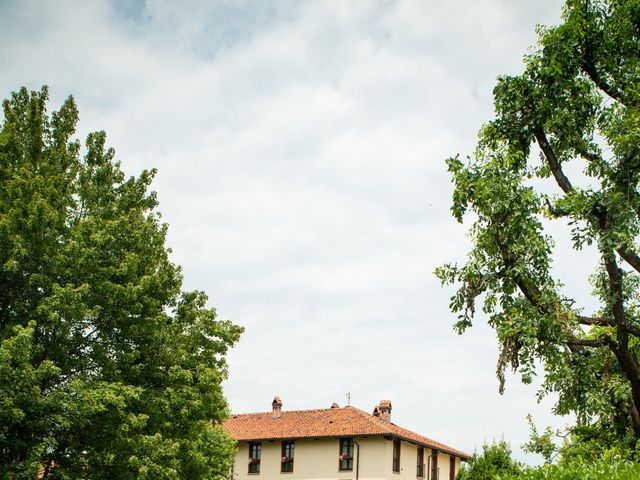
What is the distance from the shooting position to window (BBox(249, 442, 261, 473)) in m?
47.4

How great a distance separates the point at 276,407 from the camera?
50.4 m

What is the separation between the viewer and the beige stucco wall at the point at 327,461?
1726 inches

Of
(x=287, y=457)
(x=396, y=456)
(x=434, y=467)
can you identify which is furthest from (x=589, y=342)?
(x=434, y=467)

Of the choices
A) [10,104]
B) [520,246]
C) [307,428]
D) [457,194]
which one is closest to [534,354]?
[520,246]

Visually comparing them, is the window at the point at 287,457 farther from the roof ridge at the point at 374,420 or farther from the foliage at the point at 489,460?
the foliage at the point at 489,460

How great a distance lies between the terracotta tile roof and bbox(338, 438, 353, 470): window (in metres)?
0.92

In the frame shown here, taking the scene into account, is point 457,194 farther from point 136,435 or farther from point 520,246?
point 136,435

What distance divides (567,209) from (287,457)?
36.4 meters

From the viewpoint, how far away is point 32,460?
19094mm

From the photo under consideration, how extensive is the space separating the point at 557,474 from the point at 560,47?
868 centimetres

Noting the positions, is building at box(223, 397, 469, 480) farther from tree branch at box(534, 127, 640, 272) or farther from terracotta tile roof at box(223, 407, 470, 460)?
tree branch at box(534, 127, 640, 272)

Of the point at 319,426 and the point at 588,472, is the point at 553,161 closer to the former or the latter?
the point at 588,472

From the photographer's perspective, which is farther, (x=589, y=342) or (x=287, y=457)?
(x=287, y=457)

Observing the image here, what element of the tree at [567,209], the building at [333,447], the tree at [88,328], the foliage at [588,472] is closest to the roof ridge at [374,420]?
the building at [333,447]
